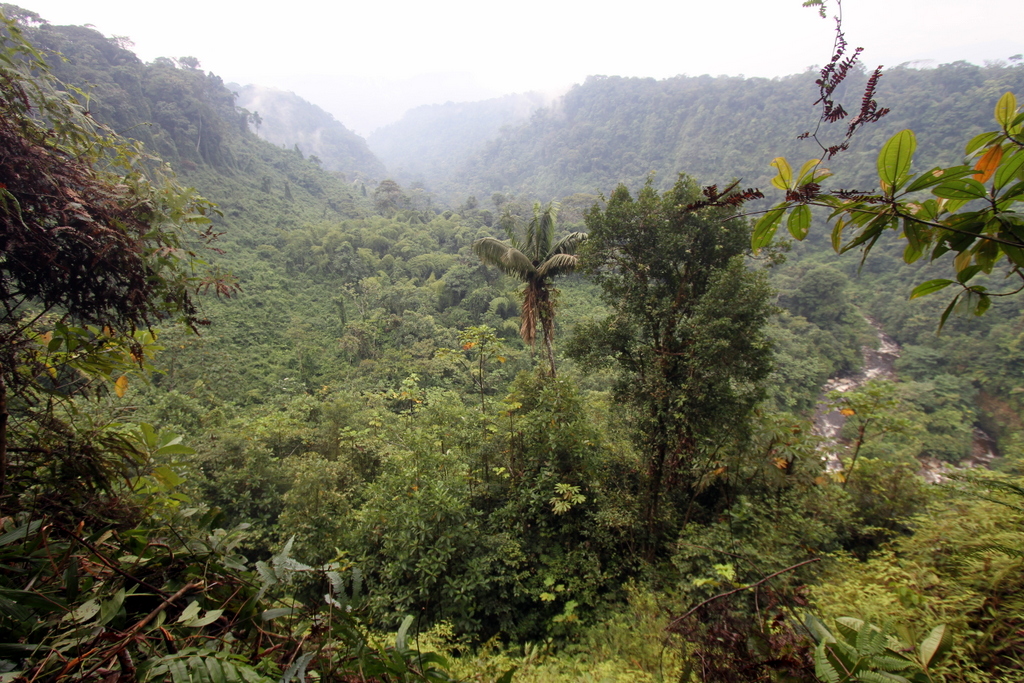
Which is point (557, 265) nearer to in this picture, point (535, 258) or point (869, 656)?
point (535, 258)

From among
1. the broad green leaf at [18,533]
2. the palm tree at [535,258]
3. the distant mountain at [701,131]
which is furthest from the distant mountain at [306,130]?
the broad green leaf at [18,533]

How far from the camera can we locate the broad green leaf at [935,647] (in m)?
0.95

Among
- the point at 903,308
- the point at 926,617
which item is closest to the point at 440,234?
the point at 926,617

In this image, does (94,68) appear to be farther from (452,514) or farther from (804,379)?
(804,379)

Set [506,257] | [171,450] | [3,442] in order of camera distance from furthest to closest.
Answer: [506,257] → [171,450] → [3,442]

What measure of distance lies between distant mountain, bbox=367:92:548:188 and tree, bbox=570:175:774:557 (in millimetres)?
76274

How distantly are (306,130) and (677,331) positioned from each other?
9498 centimetres

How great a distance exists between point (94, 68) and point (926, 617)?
42744mm

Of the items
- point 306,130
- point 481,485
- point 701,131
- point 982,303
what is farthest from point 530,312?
point 306,130

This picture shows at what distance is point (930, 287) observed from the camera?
902 millimetres

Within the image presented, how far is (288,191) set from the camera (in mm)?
30938

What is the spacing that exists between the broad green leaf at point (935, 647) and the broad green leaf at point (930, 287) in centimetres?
85

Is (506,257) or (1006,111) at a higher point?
(1006,111)

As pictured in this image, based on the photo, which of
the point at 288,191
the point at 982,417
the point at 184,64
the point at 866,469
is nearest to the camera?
the point at 866,469
